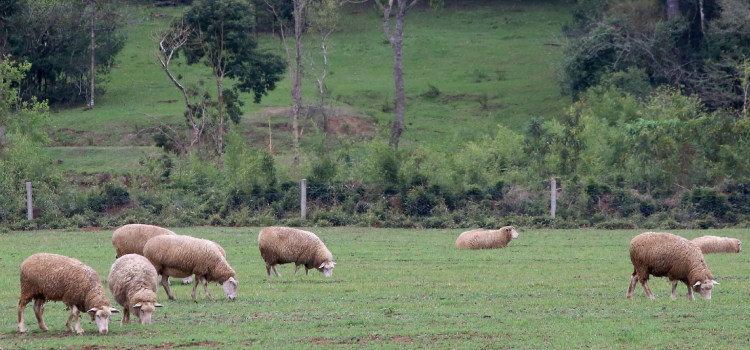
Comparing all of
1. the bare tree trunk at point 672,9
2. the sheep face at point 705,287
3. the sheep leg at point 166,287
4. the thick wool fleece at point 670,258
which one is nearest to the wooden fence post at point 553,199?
the thick wool fleece at point 670,258

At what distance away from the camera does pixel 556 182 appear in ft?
103

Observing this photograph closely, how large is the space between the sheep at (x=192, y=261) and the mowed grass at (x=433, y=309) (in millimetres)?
333

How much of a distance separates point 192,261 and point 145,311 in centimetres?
242

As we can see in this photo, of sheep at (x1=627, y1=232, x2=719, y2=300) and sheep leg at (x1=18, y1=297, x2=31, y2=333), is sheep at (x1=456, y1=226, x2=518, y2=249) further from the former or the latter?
sheep leg at (x1=18, y1=297, x2=31, y2=333)

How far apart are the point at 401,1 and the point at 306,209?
53.7 ft

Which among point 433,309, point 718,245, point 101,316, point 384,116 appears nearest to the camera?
point 101,316

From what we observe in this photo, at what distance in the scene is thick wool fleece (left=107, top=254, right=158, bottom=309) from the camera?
12055 mm

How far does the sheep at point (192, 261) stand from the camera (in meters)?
14.3

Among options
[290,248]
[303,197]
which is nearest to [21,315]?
[290,248]

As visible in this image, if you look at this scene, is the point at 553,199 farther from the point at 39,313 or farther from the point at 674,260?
the point at 39,313

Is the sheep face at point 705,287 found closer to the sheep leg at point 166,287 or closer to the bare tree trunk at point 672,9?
the sheep leg at point 166,287

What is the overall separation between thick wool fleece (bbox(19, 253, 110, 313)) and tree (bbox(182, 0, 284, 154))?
29765mm

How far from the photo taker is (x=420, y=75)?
201ft

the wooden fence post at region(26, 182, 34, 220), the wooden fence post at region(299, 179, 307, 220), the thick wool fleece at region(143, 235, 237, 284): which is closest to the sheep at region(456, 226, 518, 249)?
the wooden fence post at region(299, 179, 307, 220)
